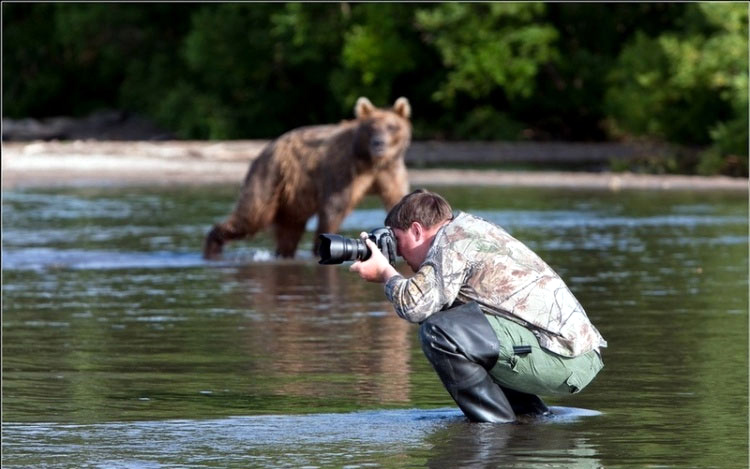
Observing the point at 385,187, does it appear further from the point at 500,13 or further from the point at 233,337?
the point at 500,13

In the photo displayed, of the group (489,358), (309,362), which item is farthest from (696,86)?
(489,358)

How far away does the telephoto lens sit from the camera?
21.8 feet

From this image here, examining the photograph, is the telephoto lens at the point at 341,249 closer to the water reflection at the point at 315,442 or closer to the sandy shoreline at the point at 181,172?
the water reflection at the point at 315,442

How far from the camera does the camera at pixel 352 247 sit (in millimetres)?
6641

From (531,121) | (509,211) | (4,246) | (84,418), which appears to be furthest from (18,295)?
(531,121)

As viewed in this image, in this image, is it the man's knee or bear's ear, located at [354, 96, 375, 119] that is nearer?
the man's knee

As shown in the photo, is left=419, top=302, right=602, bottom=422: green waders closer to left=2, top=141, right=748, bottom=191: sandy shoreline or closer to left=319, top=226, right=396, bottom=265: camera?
left=319, top=226, right=396, bottom=265: camera

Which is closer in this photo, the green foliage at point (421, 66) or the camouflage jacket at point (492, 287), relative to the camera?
the camouflage jacket at point (492, 287)

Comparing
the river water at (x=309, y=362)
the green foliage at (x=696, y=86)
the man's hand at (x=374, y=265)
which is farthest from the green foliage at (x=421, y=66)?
the man's hand at (x=374, y=265)

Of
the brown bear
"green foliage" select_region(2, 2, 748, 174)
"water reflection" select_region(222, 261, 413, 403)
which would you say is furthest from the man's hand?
"green foliage" select_region(2, 2, 748, 174)

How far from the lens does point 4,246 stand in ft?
55.1

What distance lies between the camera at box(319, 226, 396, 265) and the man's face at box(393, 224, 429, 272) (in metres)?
0.03

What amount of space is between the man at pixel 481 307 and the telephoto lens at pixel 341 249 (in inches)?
1.4

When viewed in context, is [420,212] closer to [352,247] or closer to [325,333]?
[352,247]
